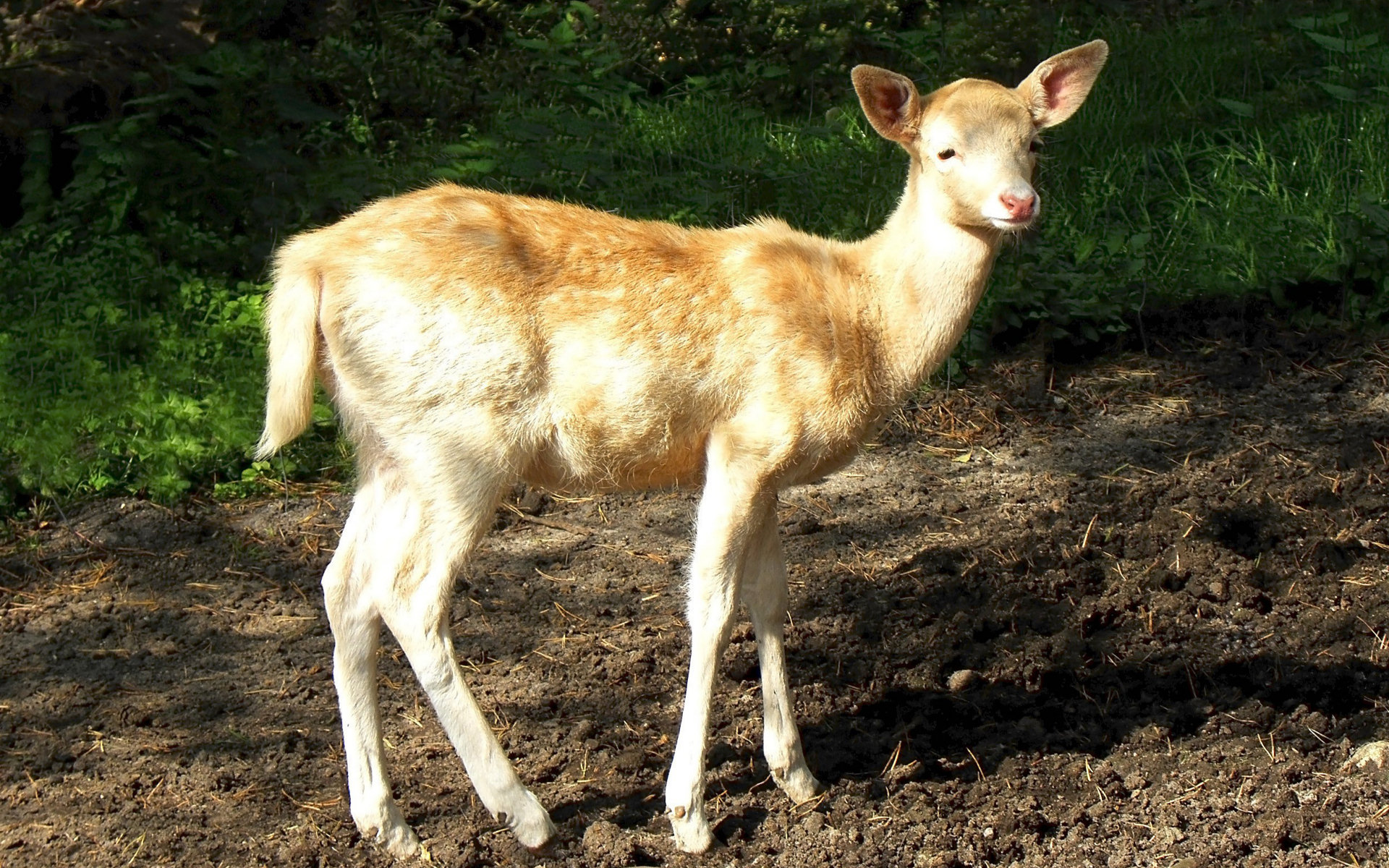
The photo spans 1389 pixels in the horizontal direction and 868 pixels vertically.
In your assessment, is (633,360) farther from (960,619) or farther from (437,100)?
(437,100)

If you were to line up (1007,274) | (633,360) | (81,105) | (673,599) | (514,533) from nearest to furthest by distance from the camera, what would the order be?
(633,360), (673,599), (514,533), (1007,274), (81,105)

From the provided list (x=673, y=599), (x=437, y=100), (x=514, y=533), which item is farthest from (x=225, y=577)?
(x=437, y=100)

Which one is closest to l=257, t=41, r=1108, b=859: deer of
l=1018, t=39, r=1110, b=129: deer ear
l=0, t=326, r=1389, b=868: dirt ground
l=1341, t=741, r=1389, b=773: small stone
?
l=1018, t=39, r=1110, b=129: deer ear

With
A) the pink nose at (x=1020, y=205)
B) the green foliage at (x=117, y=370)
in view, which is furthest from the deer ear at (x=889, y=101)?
the green foliage at (x=117, y=370)

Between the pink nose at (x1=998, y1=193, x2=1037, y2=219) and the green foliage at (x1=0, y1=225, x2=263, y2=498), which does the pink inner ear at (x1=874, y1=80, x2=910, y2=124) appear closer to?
the pink nose at (x1=998, y1=193, x2=1037, y2=219)

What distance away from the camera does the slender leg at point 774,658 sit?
4.58m

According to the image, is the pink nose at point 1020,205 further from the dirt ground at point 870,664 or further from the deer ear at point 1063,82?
the dirt ground at point 870,664

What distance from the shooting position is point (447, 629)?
4.34m

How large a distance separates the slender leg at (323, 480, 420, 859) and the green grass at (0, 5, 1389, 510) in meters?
2.18

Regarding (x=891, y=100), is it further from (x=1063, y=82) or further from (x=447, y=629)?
(x=447, y=629)

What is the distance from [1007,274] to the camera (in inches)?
291

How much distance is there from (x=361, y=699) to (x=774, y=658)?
125cm

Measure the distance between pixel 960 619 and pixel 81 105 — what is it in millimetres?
5595

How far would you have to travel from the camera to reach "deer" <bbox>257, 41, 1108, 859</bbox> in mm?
4270
